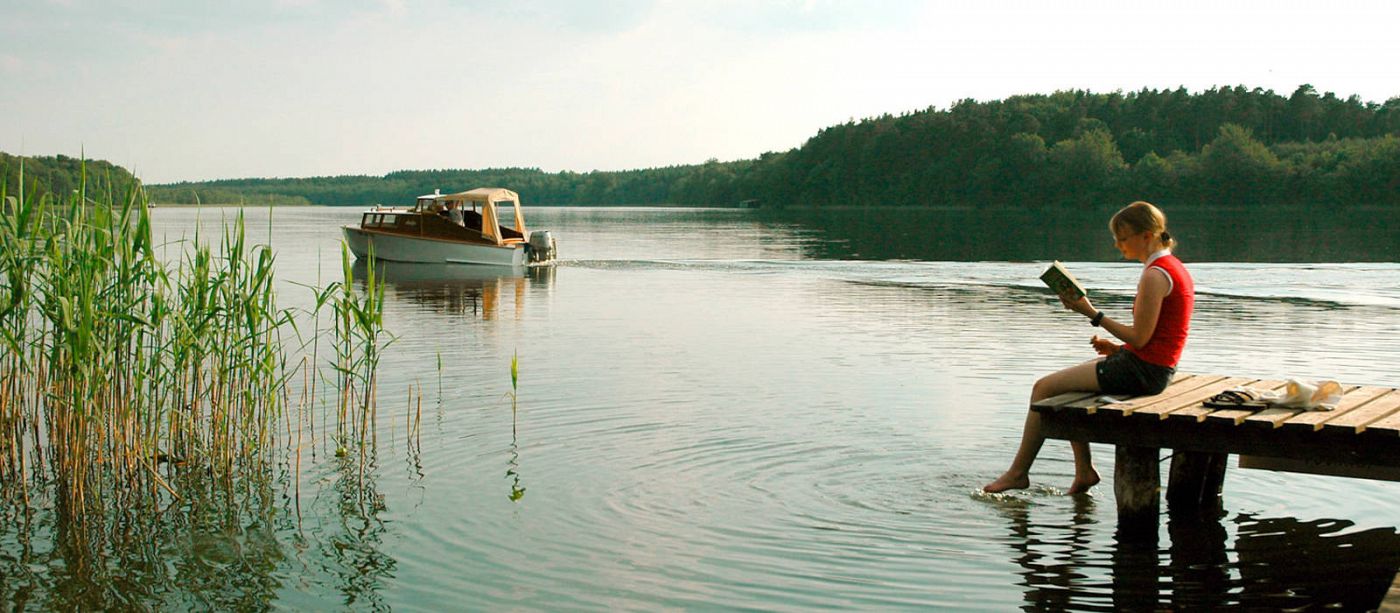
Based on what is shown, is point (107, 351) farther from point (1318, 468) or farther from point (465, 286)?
point (465, 286)

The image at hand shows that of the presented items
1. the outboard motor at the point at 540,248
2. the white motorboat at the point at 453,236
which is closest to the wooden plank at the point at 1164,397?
the white motorboat at the point at 453,236

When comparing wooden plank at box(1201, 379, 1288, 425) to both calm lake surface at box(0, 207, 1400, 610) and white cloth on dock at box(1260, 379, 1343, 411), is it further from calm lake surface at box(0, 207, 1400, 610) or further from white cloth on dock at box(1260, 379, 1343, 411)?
calm lake surface at box(0, 207, 1400, 610)

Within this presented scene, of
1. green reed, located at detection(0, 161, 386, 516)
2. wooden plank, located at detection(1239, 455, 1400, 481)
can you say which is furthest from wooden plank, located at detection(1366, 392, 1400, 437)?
green reed, located at detection(0, 161, 386, 516)

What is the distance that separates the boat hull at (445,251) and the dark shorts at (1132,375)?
32896 mm

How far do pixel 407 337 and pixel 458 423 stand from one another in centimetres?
759

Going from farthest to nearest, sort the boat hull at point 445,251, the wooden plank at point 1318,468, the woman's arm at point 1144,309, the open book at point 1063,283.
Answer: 1. the boat hull at point 445,251
2. the wooden plank at point 1318,468
3. the woman's arm at point 1144,309
4. the open book at point 1063,283

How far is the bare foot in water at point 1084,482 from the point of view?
28.3ft

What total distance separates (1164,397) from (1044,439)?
3.55 ft

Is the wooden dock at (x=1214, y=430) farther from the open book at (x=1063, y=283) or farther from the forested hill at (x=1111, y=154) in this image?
the forested hill at (x=1111, y=154)

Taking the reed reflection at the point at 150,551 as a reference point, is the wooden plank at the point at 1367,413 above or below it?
above

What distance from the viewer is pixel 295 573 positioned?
285 inches

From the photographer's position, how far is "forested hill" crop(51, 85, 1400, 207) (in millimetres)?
112812

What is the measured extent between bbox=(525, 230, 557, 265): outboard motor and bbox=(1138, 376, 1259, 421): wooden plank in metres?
33.8

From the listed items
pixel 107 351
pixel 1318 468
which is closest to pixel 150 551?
pixel 107 351
